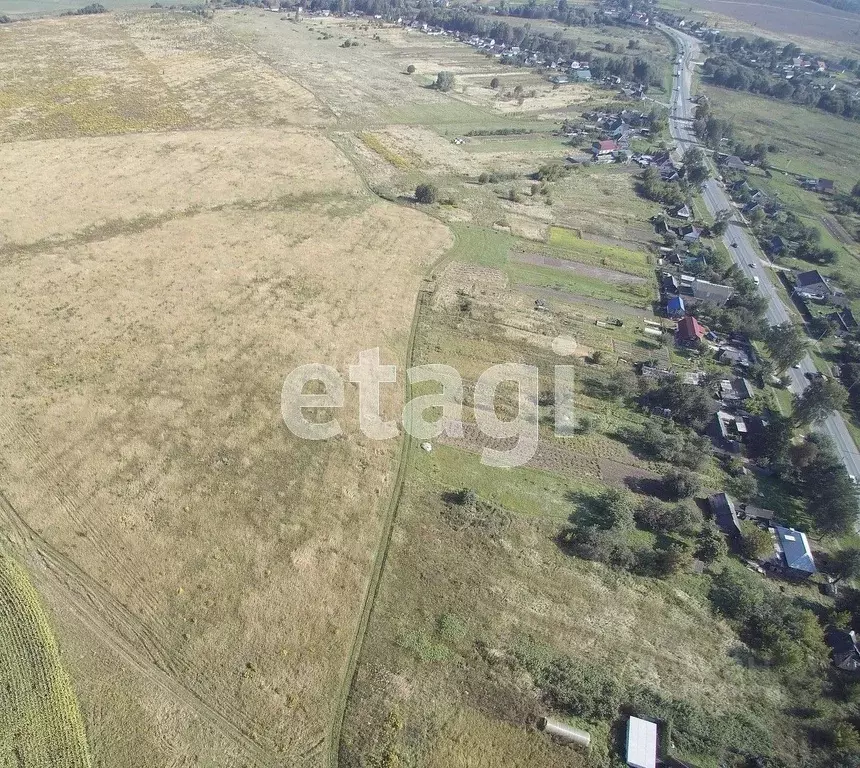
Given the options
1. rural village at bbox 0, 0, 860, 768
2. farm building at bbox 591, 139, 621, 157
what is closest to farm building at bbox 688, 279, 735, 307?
rural village at bbox 0, 0, 860, 768

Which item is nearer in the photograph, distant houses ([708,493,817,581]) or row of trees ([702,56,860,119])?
distant houses ([708,493,817,581])

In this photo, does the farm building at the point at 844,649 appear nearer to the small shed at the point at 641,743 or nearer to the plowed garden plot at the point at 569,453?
the small shed at the point at 641,743

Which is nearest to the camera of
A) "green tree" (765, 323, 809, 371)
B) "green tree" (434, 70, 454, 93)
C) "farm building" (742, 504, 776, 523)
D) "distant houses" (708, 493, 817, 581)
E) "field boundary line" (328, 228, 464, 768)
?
"field boundary line" (328, 228, 464, 768)

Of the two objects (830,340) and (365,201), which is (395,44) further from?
(830,340)

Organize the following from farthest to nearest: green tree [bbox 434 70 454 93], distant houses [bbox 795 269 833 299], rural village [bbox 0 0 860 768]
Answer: green tree [bbox 434 70 454 93], distant houses [bbox 795 269 833 299], rural village [bbox 0 0 860 768]

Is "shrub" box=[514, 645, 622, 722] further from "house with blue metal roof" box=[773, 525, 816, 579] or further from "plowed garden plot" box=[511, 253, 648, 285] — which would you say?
"plowed garden plot" box=[511, 253, 648, 285]

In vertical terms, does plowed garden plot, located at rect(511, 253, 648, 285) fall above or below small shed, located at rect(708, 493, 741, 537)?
above

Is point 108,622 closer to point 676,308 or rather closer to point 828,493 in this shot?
point 828,493

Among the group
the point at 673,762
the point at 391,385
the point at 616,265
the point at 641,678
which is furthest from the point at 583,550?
the point at 616,265
